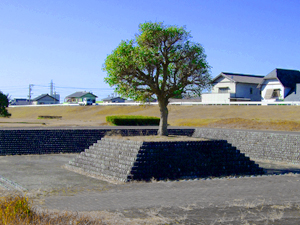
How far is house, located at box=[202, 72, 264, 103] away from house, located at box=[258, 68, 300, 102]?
2.64m

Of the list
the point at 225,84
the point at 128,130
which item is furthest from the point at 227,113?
the point at 128,130

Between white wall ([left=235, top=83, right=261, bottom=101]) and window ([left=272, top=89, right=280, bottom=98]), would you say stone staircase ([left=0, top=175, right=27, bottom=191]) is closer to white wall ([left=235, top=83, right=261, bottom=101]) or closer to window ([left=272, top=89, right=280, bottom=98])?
white wall ([left=235, top=83, right=261, bottom=101])

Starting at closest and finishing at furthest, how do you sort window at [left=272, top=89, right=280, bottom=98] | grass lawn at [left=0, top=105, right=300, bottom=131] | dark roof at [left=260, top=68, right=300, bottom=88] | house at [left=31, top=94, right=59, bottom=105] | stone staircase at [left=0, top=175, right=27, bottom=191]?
stone staircase at [left=0, top=175, right=27, bottom=191]
grass lawn at [left=0, top=105, right=300, bottom=131]
dark roof at [left=260, top=68, right=300, bottom=88]
window at [left=272, top=89, right=280, bottom=98]
house at [left=31, top=94, right=59, bottom=105]

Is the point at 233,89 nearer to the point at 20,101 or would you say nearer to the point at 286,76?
the point at 286,76

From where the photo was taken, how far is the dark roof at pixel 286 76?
62.5m

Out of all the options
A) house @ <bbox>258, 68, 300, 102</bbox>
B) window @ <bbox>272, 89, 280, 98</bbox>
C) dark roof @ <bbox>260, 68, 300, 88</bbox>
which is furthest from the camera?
window @ <bbox>272, 89, 280, 98</bbox>

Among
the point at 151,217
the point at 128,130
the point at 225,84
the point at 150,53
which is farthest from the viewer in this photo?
the point at 225,84

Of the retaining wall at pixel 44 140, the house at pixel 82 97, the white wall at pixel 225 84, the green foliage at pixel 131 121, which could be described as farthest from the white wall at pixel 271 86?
the house at pixel 82 97

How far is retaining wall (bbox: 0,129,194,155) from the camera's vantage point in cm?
2756

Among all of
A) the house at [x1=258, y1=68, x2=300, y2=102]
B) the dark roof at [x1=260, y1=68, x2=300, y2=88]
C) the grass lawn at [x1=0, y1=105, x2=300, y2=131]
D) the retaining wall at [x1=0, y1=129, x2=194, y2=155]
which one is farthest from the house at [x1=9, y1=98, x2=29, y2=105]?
the retaining wall at [x1=0, y1=129, x2=194, y2=155]

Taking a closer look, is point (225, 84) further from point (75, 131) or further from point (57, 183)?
point (57, 183)

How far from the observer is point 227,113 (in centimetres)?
5281

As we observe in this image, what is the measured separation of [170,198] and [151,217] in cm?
235

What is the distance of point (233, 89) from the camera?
65188 millimetres
